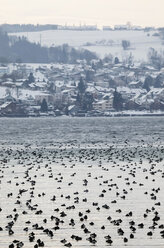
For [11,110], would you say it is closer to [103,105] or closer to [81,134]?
[103,105]

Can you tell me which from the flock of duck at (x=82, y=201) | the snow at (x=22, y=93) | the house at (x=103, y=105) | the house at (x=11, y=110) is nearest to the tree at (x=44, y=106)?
the house at (x=11, y=110)

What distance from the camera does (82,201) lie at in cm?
3350

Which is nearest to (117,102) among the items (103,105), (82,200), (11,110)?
(103,105)

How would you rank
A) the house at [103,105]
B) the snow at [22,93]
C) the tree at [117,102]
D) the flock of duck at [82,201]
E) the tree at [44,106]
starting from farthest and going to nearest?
the snow at [22,93] → the house at [103,105] → the tree at [117,102] → the tree at [44,106] → the flock of duck at [82,201]

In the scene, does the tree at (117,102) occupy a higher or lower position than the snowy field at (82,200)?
A: lower

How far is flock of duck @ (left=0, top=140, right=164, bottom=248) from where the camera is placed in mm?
26656

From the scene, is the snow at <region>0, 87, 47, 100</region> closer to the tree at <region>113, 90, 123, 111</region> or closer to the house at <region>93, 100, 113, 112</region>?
the house at <region>93, 100, 113, 112</region>

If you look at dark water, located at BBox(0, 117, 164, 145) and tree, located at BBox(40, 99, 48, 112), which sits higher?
dark water, located at BBox(0, 117, 164, 145)

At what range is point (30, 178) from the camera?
41.6m

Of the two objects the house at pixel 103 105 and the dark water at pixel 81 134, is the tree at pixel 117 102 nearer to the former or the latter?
the house at pixel 103 105

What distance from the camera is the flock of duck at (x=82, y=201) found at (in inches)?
1049

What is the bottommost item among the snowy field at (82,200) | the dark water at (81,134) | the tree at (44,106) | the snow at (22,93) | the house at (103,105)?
the house at (103,105)

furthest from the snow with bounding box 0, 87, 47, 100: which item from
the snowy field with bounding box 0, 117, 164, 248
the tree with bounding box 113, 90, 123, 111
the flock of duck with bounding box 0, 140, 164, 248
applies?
the flock of duck with bounding box 0, 140, 164, 248

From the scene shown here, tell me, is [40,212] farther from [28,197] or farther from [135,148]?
[135,148]
